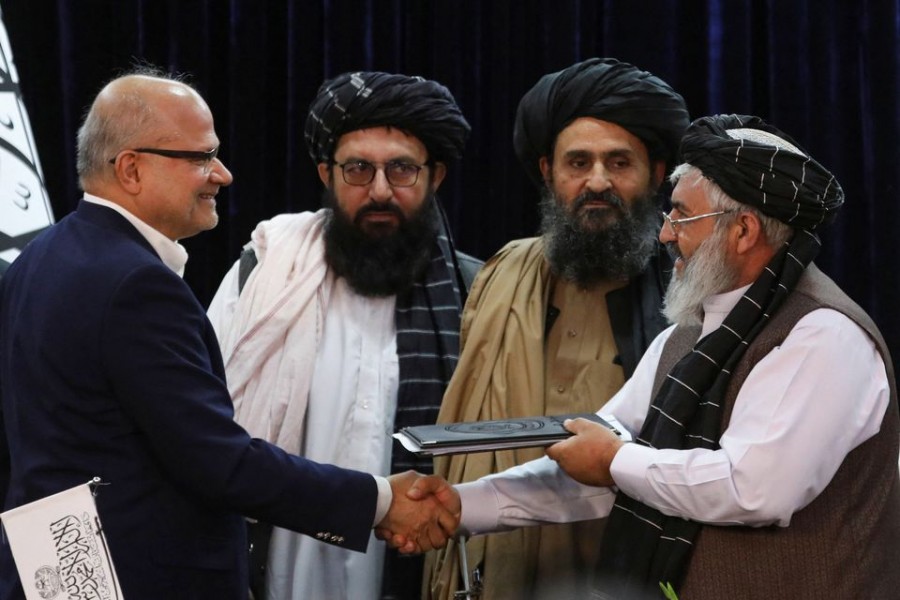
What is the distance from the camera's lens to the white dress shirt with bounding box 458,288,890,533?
2.40 meters

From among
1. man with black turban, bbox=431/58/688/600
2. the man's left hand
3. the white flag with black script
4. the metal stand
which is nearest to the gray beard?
the man's left hand

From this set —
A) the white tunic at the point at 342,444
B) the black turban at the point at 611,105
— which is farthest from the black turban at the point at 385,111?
the white tunic at the point at 342,444

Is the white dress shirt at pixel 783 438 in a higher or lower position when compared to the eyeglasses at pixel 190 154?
lower

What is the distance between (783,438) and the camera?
241 cm

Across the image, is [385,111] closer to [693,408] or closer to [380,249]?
[380,249]

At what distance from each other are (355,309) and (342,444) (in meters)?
0.44

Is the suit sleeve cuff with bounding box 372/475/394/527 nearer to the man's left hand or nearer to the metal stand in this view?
the metal stand

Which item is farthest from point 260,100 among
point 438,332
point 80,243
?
point 80,243

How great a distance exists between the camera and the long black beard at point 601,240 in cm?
340

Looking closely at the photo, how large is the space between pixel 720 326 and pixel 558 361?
0.77m

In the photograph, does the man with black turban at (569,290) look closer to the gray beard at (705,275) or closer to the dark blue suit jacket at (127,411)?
the gray beard at (705,275)

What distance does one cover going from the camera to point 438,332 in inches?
138

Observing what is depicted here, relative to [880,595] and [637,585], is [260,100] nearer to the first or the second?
[637,585]

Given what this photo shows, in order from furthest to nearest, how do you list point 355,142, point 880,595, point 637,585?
1. point 355,142
2. point 637,585
3. point 880,595
